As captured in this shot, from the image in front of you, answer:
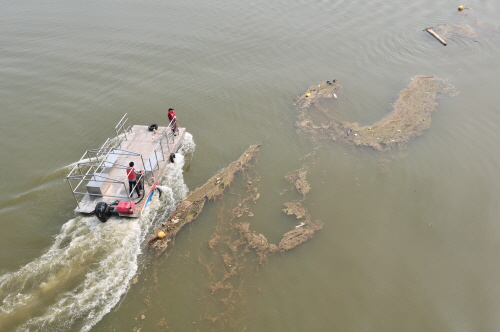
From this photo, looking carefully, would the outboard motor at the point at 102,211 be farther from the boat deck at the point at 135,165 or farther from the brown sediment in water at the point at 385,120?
the brown sediment in water at the point at 385,120

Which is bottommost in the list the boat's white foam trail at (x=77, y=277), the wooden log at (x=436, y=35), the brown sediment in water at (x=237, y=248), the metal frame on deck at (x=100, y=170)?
the brown sediment in water at (x=237, y=248)

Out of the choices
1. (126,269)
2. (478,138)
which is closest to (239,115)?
(126,269)

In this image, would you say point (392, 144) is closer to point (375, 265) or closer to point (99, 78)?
point (375, 265)

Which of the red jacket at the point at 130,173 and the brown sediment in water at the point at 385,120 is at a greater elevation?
the red jacket at the point at 130,173

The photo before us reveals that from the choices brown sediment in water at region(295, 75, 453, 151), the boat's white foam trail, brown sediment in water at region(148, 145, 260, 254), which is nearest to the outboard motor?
the boat's white foam trail

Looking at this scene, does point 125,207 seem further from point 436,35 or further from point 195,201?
point 436,35

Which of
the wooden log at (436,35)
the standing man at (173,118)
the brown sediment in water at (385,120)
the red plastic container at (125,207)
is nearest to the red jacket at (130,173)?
the red plastic container at (125,207)

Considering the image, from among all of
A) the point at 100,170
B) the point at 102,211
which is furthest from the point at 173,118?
the point at 102,211
